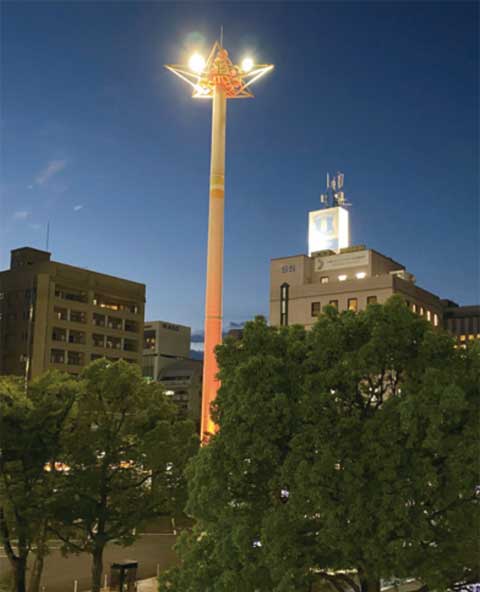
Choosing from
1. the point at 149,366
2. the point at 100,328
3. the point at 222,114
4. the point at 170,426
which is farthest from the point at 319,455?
the point at 149,366

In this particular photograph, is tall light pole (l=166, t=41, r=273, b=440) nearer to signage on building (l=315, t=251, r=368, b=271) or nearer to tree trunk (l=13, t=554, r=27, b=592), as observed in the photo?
tree trunk (l=13, t=554, r=27, b=592)

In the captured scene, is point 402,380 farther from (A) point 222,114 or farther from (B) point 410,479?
(A) point 222,114

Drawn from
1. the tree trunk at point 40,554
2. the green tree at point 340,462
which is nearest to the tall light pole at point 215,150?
the tree trunk at point 40,554

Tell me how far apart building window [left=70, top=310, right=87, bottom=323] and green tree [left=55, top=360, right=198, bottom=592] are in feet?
259

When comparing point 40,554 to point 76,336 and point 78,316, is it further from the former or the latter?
point 78,316

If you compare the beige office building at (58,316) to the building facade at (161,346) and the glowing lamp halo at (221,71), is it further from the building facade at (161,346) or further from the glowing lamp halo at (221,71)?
the glowing lamp halo at (221,71)

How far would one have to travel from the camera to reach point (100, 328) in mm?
107750

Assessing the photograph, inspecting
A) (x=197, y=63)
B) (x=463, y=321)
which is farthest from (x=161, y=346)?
(x=197, y=63)

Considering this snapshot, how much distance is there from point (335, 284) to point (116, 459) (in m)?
58.8

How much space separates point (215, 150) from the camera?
164ft

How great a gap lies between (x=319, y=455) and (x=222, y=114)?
39.7 metres

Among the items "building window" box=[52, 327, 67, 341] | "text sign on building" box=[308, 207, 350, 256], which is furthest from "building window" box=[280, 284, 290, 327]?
"building window" box=[52, 327, 67, 341]

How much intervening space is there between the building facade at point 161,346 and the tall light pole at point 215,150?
10067 centimetres

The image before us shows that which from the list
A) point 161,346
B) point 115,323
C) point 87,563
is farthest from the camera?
point 161,346
